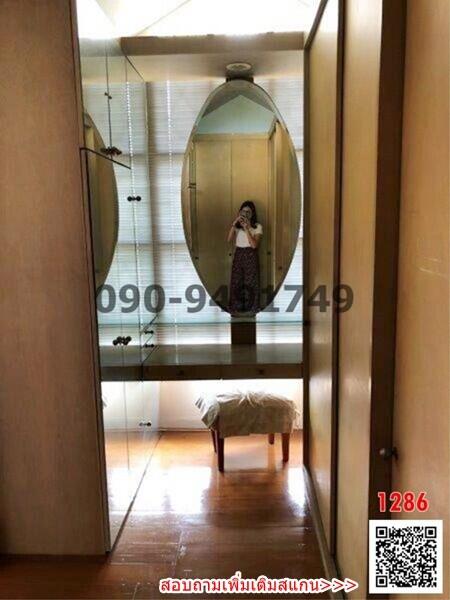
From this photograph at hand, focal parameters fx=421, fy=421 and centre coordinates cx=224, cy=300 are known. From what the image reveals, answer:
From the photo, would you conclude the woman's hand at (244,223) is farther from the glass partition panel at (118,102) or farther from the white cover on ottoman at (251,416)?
the white cover on ottoman at (251,416)

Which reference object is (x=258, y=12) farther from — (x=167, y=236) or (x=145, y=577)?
(x=145, y=577)

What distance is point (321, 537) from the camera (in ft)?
6.64

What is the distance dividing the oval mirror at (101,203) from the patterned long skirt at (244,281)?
932mm

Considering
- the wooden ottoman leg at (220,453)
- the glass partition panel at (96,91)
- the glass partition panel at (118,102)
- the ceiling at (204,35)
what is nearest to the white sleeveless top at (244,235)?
the glass partition panel at (118,102)

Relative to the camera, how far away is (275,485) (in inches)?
99.3

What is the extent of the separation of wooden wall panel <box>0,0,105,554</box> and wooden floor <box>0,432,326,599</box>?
0.39ft

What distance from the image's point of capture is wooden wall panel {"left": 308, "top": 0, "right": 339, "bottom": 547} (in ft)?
5.49

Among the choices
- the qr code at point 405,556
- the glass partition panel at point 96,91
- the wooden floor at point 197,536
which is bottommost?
the wooden floor at point 197,536

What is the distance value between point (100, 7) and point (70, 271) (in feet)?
4.26

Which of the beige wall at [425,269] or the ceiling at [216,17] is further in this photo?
the ceiling at [216,17]

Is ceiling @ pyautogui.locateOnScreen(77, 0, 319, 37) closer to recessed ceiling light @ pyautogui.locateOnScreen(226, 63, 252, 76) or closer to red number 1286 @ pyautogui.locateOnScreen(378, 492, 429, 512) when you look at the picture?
recessed ceiling light @ pyautogui.locateOnScreen(226, 63, 252, 76)

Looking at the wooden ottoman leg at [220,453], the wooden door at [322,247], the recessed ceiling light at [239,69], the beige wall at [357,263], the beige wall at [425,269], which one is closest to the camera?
the beige wall at [425,269]

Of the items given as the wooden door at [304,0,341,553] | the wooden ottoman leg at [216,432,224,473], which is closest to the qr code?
the wooden door at [304,0,341,553]

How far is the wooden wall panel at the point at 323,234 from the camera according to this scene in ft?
5.49
